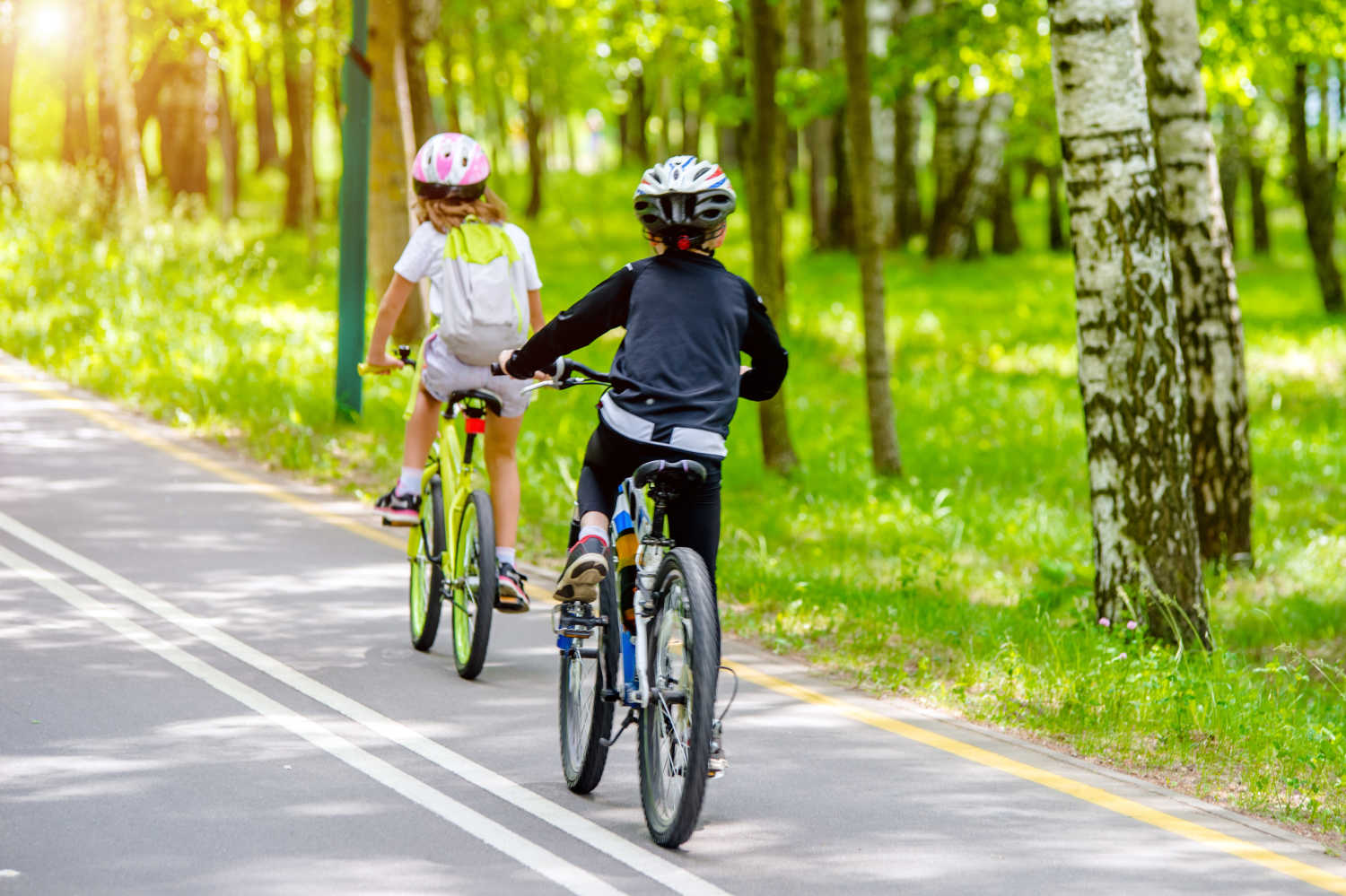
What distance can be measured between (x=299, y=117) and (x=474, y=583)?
23827mm

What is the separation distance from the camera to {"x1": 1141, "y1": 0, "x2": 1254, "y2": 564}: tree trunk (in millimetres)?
9961

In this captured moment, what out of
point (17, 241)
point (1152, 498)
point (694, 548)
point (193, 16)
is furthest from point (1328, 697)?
point (193, 16)

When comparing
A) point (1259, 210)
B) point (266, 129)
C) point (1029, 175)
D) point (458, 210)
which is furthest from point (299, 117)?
point (1029, 175)

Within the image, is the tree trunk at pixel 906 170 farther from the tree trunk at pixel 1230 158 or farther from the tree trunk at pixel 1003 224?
the tree trunk at pixel 1230 158

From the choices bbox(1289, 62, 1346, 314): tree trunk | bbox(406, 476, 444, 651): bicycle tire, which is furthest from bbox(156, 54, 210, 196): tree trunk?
bbox(406, 476, 444, 651): bicycle tire

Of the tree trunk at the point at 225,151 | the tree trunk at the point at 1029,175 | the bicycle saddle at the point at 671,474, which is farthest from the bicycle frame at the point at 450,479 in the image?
the tree trunk at the point at 1029,175

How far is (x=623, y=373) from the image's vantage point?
5.27 meters

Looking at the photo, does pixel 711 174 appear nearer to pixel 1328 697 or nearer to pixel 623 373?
pixel 623 373

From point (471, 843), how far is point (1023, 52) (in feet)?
44.5

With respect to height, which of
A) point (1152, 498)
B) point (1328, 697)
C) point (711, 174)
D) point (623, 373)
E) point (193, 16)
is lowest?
point (1328, 697)

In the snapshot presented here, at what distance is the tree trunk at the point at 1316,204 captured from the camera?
24.4 meters

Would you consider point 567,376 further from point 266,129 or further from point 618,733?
point 266,129

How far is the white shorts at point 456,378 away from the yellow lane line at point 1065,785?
163cm

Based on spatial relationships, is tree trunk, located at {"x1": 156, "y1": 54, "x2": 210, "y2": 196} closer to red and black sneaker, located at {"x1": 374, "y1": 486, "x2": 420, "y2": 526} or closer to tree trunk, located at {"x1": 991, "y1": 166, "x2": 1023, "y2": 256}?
tree trunk, located at {"x1": 991, "y1": 166, "x2": 1023, "y2": 256}
